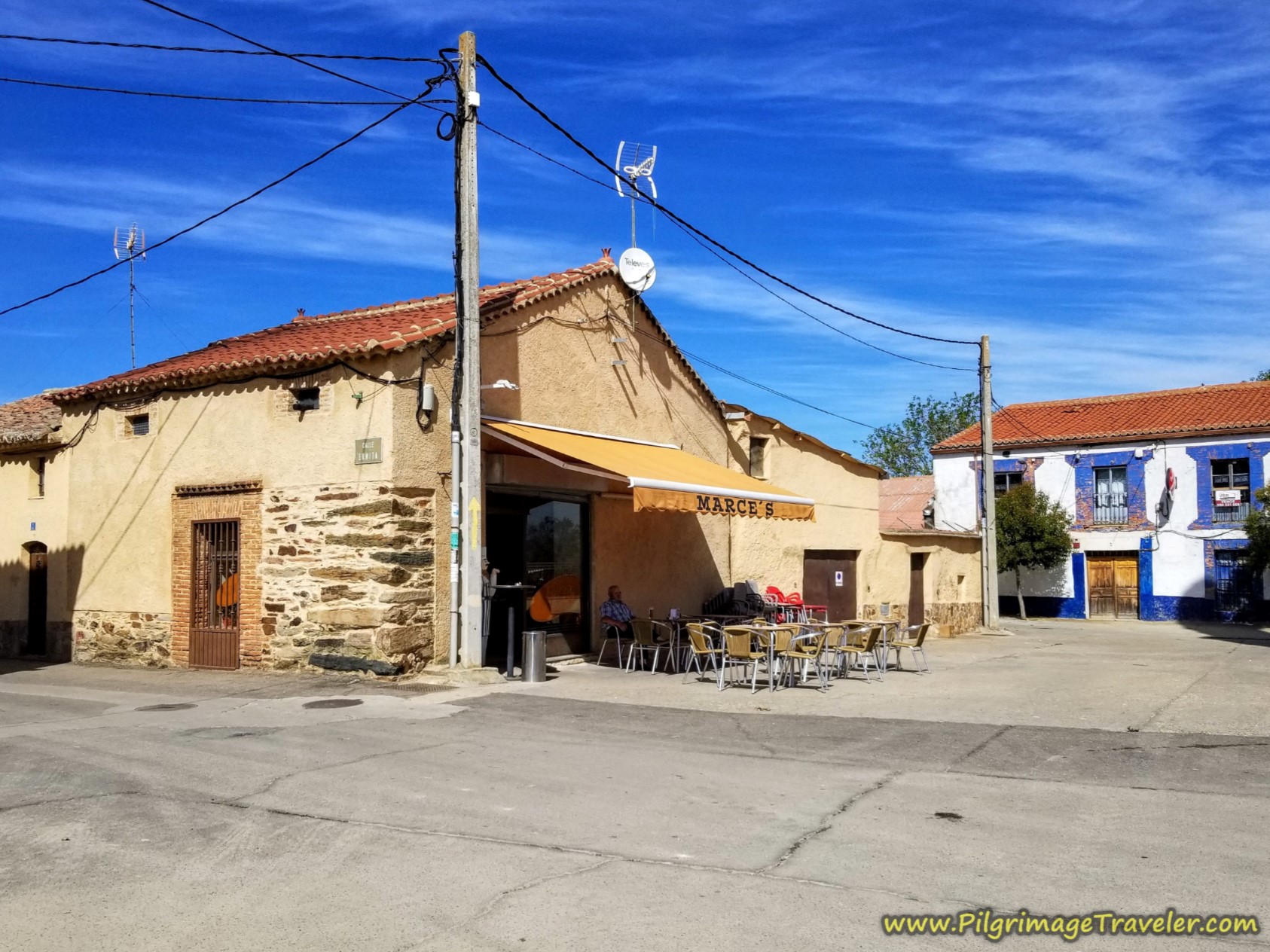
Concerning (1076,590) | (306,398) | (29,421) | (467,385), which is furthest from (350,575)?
(1076,590)

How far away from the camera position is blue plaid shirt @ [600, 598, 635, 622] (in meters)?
14.7

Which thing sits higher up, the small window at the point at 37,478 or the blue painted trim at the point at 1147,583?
the small window at the point at 37,478

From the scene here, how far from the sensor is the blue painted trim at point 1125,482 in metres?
33.3

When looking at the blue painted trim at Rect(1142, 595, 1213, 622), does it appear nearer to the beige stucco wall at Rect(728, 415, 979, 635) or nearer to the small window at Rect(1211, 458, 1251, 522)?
the small window at Rect(1211, 458, 1251, 522)

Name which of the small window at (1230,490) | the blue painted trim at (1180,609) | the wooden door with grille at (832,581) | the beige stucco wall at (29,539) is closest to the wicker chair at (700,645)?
the wooden door with grille at (832,581)

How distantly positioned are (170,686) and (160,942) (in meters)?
8.68

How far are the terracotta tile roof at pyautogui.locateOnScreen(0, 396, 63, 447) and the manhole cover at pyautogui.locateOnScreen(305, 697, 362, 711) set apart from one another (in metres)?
8.05

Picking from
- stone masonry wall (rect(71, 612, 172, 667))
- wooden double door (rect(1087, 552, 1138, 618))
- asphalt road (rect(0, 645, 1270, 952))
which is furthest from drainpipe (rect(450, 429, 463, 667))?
wooden double door (rect(1087, 552, 1138, 618))

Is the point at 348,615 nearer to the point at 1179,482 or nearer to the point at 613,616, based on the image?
the point at 613,616

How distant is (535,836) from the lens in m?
5.88

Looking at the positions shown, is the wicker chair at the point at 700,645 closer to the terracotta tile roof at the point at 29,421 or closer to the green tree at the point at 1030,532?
the terracotta tile roof at the point at 29,421

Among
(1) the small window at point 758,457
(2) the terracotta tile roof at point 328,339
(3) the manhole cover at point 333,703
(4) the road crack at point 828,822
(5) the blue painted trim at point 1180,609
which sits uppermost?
(2) the terracotta tile roof at point 328,339

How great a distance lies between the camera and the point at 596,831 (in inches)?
236

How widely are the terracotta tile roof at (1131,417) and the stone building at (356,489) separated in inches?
793
